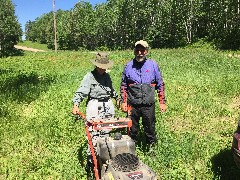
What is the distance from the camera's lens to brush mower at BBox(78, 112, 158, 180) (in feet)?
14.6

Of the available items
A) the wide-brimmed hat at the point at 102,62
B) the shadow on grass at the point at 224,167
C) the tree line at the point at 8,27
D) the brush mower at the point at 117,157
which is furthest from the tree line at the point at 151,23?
the brush mower at the point at 117,157

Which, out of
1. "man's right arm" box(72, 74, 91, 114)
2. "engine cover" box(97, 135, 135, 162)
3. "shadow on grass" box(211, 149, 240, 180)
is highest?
"man's right arm" box(72, 74, 91, 114)

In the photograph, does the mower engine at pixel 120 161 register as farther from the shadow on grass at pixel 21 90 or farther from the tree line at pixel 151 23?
the tree line at pixel 151 23

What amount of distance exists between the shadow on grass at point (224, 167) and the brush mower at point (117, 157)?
84.2 inches

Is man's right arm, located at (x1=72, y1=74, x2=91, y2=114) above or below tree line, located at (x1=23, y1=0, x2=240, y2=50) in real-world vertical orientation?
below

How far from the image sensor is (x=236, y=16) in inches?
1674

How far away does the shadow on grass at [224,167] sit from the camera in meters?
6.37

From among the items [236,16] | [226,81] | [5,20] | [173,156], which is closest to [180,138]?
[173,156]

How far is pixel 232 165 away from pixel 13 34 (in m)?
65.0

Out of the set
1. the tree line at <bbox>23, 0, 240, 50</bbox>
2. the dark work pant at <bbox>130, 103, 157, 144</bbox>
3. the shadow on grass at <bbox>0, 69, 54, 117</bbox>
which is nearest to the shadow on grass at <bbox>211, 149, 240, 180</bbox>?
the dark work pant at <bbox>130, 103, 157, 144</bbox>

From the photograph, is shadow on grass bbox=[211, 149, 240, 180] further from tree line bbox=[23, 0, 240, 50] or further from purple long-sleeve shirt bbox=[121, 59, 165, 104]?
tree line bbox=[23, 0, 240, 50]

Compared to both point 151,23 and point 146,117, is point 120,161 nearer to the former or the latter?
point 146,117

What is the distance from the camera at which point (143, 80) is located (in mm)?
6617

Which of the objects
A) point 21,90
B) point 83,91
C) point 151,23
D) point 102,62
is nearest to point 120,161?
point 83,91
